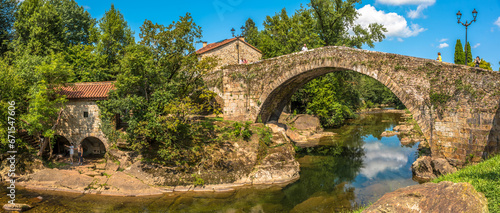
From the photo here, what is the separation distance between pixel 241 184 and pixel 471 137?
36.5ft

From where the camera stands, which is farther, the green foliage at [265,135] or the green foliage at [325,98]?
the green foliage at [325,98]

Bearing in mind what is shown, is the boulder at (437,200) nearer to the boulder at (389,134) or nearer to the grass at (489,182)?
the grass at (489,182)

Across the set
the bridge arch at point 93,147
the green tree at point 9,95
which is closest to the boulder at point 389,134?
the bridge arch at point 93,147

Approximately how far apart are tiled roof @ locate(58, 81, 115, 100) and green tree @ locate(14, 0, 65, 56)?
28.8 feet

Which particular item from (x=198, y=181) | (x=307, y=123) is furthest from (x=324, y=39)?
(x=198, y=181)

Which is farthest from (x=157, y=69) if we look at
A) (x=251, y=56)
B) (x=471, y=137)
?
(x=251, y=56)

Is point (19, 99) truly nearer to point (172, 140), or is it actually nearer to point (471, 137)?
point (172, 140)

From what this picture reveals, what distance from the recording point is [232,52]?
3472cm

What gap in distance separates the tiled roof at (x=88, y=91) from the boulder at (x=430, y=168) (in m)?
17.5

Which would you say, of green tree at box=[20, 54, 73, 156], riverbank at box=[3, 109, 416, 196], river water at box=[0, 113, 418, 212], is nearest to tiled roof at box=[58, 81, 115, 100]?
green tree at box=[20, 54, 73, 156]

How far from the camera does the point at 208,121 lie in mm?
20734

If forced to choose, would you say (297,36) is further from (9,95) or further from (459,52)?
(459,52)

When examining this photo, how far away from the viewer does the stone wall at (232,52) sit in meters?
33.6

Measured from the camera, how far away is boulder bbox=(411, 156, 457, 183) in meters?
14.9
